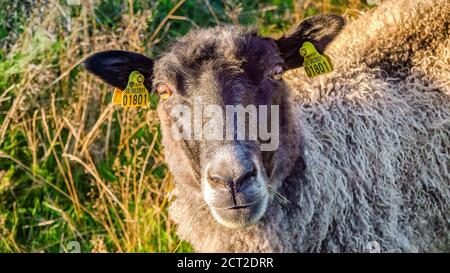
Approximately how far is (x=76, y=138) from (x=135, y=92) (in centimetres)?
150

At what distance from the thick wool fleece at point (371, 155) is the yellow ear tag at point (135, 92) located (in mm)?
636

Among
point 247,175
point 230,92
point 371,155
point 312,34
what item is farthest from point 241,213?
point 312,34

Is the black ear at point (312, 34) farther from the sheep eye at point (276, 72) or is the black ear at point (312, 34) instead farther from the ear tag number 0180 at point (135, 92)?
the ear tag number 0180 at point (135, 92)

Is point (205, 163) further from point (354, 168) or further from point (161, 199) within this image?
point (161, 199)

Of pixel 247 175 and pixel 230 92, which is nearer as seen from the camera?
pixel 247 175

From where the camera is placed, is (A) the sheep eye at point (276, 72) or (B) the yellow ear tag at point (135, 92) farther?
(B) the yellow ear tag at point (135, 92)

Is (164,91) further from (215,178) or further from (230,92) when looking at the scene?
(215,178)

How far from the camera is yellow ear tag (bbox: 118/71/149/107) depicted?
15.8ft

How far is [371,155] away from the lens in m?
4.79

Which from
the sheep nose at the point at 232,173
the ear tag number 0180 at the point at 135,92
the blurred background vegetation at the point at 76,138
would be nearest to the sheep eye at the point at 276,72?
the sheep nose at the point at 232,173

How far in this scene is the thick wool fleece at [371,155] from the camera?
4.50 meters

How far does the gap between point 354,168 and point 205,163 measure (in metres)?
1.15
